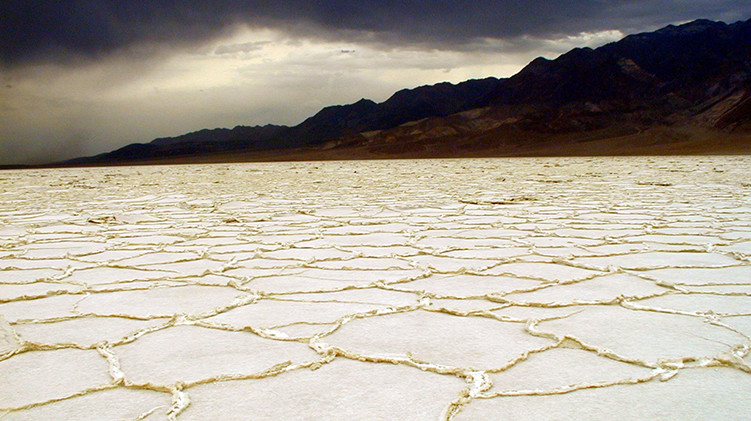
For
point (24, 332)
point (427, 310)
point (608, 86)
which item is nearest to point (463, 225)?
point (427, 310)

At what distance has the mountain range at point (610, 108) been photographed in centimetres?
2978

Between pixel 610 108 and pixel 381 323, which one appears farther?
pixel 610 108

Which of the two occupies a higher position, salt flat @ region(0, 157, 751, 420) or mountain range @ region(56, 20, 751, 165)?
mountain range @ region(56, 20, 751, 165)

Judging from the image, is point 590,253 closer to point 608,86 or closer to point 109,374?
point 109,374

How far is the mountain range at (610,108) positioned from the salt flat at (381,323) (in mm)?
24413

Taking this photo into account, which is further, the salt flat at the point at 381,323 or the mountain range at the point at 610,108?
the mountain range at the point at 610,108

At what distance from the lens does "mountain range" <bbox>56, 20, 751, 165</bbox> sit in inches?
1172

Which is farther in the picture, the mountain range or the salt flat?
the mountain range

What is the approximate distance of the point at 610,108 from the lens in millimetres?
35375

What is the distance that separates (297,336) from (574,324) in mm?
844

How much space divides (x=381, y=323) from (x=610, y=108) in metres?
37.3

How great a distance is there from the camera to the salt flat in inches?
49.3

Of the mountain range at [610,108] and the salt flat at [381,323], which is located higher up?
the mountain range at [610,108]

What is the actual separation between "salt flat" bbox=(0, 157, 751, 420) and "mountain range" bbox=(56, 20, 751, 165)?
24.4 m
